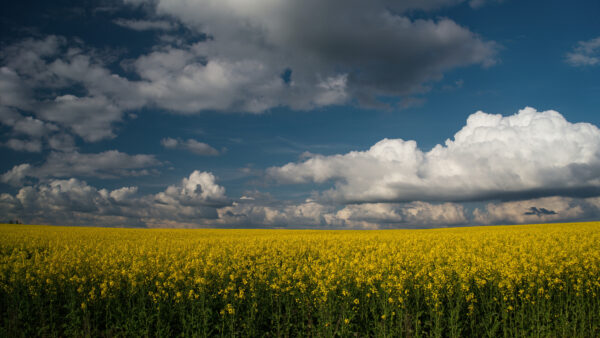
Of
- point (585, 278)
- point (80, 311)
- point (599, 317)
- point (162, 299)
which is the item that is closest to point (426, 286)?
point (599, 317)

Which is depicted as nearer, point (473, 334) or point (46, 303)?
point (473, 334)

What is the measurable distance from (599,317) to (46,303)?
1690cm

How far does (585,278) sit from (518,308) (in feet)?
12.6

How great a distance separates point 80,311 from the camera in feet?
32.8

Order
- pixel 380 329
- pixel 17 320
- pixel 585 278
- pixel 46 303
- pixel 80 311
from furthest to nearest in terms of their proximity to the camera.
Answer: pixel 585 278 < pixel 46 303 < pixel 80 311 < pixel 17 320 < pixel 380 329

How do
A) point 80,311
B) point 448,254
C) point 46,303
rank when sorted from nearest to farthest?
point 80,311 → point 46,303 → point 448,254

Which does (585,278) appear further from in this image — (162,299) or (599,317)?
(162,299)

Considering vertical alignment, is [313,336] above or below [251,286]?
below

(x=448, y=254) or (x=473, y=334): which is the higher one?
(x=448, y=254)

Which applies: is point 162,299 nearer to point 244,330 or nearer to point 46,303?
point 244,330

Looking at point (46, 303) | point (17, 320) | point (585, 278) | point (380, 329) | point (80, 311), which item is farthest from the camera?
point (585, 278)

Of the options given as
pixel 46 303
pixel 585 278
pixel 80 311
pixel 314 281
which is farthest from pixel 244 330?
pixel 585 278

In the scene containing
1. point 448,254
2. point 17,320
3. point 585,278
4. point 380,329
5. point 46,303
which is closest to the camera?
point 380,329

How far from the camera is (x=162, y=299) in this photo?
10.4 metres
